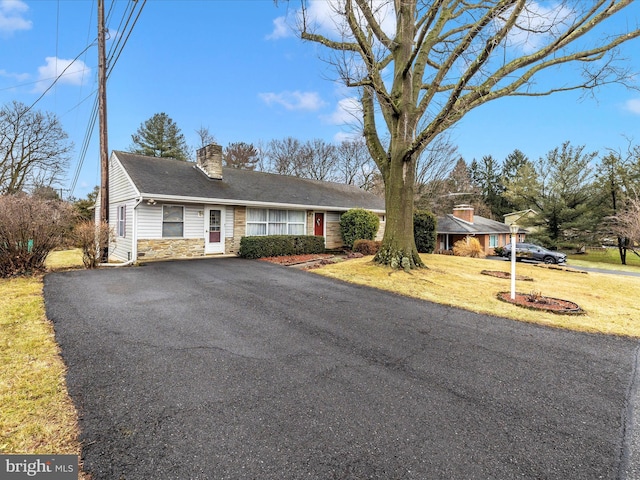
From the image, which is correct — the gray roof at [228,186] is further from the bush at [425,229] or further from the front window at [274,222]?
the bush at [425,229]

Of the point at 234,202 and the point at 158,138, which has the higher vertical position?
the point at 158,138

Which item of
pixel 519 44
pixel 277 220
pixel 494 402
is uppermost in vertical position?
pixel 519 44

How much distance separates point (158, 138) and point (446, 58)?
103 feet

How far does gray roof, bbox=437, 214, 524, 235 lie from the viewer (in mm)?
25328

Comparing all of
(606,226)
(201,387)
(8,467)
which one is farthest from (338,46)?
(606,226)

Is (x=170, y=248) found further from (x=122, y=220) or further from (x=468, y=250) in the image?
(x=468, y=250)

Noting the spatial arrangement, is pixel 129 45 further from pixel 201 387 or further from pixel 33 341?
pixel 201 387

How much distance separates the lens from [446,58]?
9336mm

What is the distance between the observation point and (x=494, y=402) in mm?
2770

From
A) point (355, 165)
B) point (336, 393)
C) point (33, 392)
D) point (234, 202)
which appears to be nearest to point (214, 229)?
point (234, 202)

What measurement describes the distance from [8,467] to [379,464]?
7.85ft

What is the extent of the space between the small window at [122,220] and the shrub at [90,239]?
237 centimetres

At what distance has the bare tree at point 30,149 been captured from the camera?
2066 cm

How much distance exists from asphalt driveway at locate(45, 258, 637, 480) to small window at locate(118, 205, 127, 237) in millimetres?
7520
